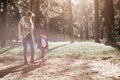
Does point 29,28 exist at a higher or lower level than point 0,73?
higher

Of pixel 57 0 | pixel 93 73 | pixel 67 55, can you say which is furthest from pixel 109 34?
pixel 93 73

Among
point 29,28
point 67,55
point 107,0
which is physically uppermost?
point 107,0

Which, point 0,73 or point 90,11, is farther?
point 90,11

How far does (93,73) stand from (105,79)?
37.0 inches

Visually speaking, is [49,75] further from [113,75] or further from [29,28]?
[29,28]

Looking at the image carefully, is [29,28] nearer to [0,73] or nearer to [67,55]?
[0,73]

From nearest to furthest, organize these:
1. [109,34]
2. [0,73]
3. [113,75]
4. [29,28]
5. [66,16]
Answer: [113,75] < [0,73] < [29,28] < [109,34] < [66,16]

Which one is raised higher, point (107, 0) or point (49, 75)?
point (107, 0)

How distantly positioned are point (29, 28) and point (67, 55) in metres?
4.59

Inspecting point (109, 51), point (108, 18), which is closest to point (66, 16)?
point (108, 18)

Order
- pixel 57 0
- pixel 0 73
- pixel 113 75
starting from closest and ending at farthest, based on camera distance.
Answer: pixel 113 75
pixel 0 73
pixel 57 0

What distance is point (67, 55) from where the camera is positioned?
14.3 metres

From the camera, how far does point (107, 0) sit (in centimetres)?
2175

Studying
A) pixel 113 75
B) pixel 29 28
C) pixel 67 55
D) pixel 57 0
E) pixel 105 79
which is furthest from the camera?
pixel 57 0
